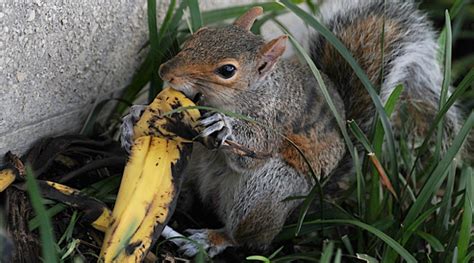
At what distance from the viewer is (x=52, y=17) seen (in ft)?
6.76

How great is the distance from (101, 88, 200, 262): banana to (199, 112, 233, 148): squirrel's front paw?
0.05 metres

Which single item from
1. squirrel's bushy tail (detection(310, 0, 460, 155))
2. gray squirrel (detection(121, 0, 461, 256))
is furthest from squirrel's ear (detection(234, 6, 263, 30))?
squirrel's bushy tail (detection(310, 0, 460, 155))

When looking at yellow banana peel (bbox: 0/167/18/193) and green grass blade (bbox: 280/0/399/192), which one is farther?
green grass blade (bbox: 280/0/399/192)

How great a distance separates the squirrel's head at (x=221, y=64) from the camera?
201 cm

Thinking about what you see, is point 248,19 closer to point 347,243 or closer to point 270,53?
point 270,53

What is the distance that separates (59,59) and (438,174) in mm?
1000

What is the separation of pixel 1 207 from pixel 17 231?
0.12 meters

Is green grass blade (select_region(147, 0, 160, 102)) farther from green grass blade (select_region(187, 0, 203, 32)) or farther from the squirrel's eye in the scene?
the squirrel's eye

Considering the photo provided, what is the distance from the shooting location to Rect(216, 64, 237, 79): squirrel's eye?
80.9 inches

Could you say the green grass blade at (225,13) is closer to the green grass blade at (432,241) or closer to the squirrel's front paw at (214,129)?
the squirrel's front paw at (214,129)

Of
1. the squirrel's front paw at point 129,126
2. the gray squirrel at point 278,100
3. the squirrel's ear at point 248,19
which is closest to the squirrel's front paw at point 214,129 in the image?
the gray squirrel at point 278,100

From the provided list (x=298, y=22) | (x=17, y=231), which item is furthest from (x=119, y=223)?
(x=298, y=22)

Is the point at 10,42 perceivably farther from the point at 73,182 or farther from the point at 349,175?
the point at 349,175

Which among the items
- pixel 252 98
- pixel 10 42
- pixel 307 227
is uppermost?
pixel 10 42
